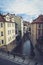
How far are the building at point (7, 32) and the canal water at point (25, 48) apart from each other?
11 cm

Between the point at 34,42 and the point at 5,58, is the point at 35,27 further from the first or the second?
the point at 5,58

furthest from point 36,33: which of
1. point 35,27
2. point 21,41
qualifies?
point 21,41

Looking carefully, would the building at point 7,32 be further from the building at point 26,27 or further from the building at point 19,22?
the building at point 26,27

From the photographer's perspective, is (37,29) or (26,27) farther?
(26,27)

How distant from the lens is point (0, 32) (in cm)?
282

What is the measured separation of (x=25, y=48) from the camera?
115 inches

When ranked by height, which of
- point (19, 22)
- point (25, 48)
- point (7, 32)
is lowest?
point (25, 48)

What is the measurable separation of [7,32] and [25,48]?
445 mm

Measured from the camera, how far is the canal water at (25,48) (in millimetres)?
2919

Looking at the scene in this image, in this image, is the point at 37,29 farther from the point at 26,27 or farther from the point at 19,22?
the point at 19,22

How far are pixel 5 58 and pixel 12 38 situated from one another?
0.51m

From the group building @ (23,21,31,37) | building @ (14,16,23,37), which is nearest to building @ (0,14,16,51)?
building @ (14,16,23,37)

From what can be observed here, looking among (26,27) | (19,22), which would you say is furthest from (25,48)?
(19,22)

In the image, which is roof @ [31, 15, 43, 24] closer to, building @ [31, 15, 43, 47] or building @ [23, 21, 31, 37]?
building @ [31, 15, 43, 47]
